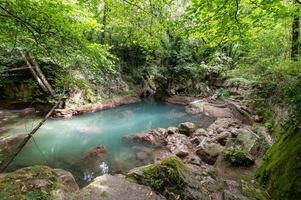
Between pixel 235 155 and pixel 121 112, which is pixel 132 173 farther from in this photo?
pixel 121 112

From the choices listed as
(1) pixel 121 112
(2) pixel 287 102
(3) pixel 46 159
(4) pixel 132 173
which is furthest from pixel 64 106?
(2) pixel 287 102

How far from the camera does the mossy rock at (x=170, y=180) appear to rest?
179 inches

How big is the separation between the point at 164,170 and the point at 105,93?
546 inches

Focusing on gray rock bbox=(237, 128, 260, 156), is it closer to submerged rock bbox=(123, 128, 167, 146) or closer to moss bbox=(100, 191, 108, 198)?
submerged rock bbox=(123, 128, 167, 146)

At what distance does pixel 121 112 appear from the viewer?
16.8 m

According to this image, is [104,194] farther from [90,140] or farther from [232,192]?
[90,140]

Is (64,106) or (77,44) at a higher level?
(77,44)

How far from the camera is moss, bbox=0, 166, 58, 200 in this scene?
14.0 feet

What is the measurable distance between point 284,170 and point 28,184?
4710mm

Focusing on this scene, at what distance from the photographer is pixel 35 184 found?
186 inches

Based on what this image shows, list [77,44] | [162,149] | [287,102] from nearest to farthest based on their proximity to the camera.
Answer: [77,44]
[287,102]
[162,149]

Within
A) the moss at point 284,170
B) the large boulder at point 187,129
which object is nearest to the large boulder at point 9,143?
the large boulder at point 187,129

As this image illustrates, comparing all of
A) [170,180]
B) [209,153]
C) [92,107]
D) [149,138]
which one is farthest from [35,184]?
[92,107]

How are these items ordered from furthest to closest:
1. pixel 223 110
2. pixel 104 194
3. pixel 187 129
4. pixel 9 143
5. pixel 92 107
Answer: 1. pixel 223 110
2. pixel 92 107
3. pixel 187 129
4. pixel 9 143
5. pixel 104 194
